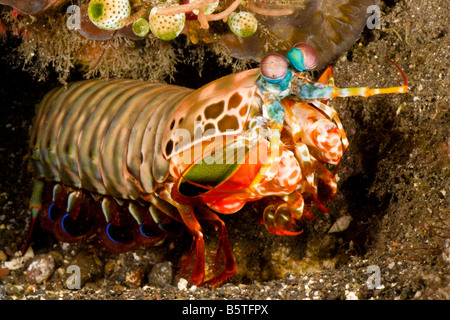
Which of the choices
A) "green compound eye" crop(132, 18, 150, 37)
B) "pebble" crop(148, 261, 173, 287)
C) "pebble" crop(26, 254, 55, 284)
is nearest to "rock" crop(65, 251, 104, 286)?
"pebble" crop(26, 254, 55, 284)

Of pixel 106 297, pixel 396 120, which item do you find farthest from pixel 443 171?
pixel 106 297

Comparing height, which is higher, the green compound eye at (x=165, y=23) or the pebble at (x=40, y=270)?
the green compound eye at (x=165, y=23)

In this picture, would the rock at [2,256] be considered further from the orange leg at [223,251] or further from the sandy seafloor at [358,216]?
the orange leg at [223,251]

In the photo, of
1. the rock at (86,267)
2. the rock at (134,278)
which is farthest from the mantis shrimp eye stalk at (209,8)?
the rock at (86,267)

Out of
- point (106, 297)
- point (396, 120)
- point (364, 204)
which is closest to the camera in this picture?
point (106, 297)
